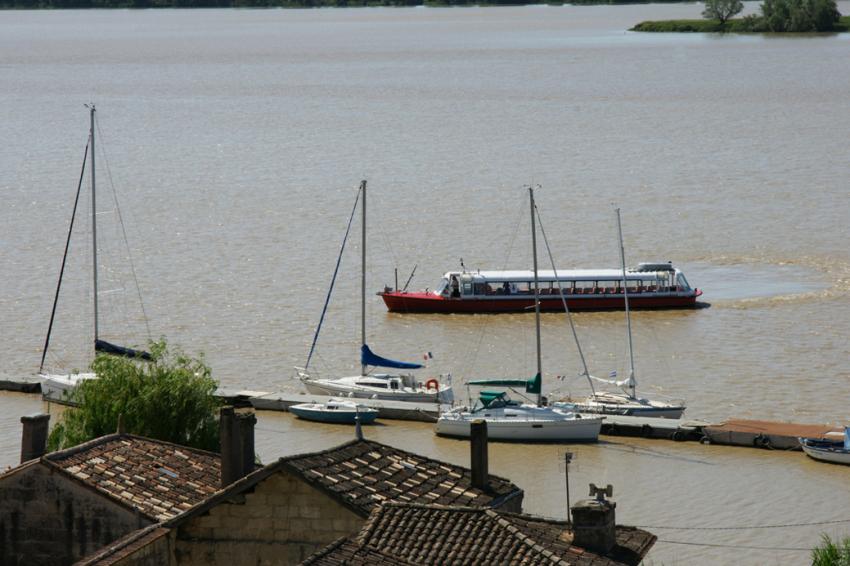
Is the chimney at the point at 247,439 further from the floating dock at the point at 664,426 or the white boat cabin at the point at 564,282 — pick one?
the white boat cabin at the point at 564,282

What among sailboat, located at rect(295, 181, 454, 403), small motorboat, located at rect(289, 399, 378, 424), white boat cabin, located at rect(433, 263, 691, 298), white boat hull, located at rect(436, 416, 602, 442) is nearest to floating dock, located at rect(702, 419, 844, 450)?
white boat hull, located at rect(436, 416, 602, 442)

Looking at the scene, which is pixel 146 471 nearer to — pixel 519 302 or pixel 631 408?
pixel 631 408

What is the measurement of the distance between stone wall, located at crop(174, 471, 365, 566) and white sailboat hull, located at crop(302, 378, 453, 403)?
75.5 feet

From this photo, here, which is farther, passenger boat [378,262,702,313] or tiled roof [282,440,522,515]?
passenger boat [378,262,702,313]

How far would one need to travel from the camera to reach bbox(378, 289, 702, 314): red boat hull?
2131 inches

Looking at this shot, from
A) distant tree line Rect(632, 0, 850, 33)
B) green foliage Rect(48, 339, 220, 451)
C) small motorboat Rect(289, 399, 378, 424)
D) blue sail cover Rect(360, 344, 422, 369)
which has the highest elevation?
distant tree line Rect(632, 0, 850, 33)

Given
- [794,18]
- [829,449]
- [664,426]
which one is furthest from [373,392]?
[794,18]

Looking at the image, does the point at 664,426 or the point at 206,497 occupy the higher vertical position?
the point at 206,497

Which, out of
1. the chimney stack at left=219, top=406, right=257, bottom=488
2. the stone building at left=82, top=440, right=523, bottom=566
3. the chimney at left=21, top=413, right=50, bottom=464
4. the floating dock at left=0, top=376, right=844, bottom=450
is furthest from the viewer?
the floating dock at left=0, top=376, right=844, bottom=450

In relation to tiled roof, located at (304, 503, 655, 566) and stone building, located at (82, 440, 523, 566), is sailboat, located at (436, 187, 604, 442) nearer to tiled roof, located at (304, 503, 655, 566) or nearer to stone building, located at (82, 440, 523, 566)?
stone building, located at (82, 440, 523, 566)

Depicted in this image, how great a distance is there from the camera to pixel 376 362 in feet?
146

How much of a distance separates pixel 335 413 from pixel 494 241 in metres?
26.4

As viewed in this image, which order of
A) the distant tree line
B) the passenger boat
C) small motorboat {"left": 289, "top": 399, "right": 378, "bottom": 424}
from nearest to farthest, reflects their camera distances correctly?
small motorboat {"left": 289, "top": 399, "right": 378, "bottom": 424}, the passenger boat, the distant tree line

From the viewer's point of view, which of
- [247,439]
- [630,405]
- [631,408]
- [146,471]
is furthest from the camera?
[630,405]
